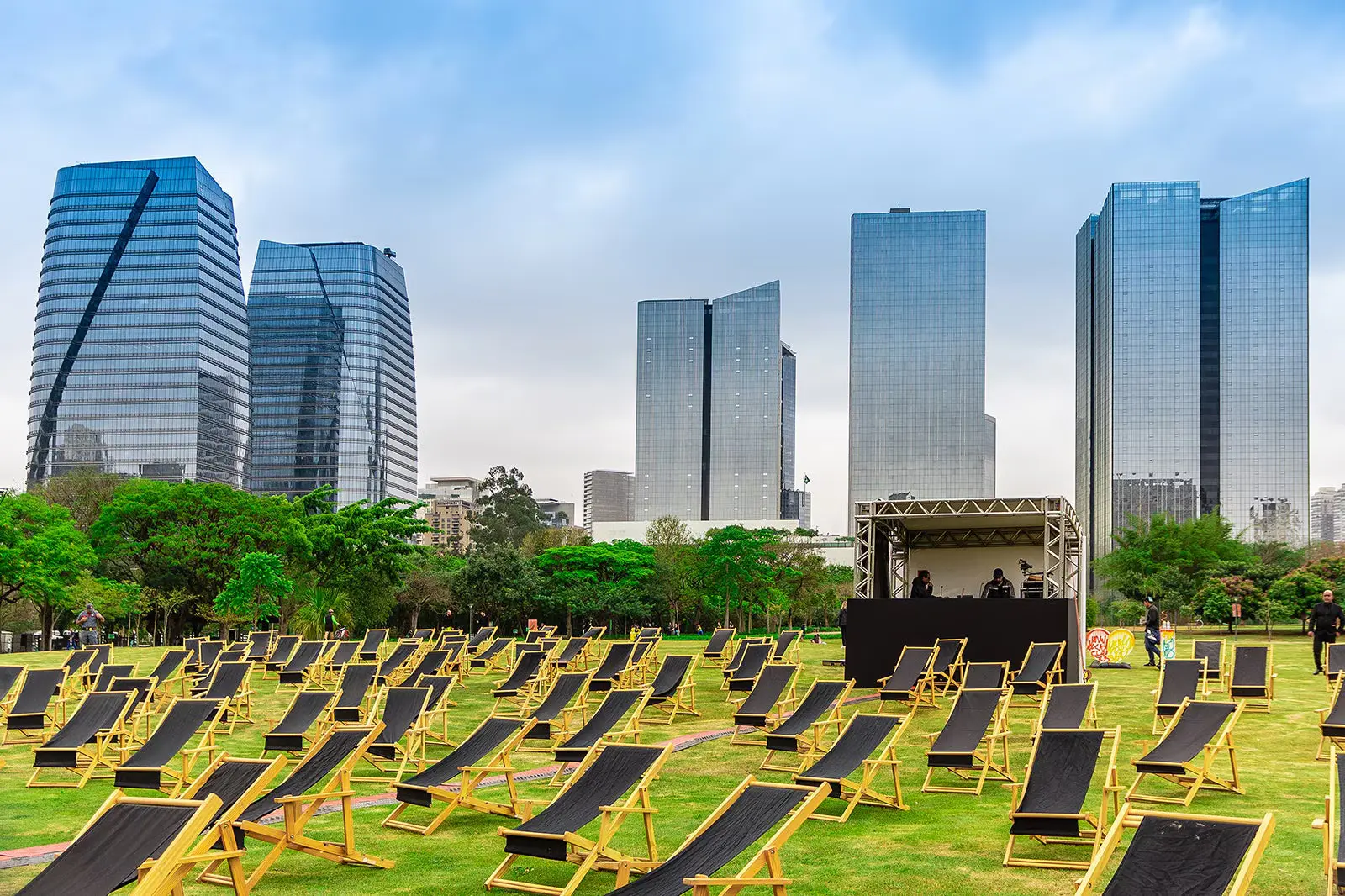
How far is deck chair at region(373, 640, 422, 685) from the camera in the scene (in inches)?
552

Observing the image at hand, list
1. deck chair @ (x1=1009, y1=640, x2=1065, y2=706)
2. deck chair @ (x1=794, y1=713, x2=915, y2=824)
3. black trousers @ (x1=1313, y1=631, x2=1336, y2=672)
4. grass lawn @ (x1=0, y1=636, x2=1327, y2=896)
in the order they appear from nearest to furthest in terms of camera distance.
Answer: grass lawn @ (x1=0, y1=636, x2=1327, y2=896)
deck chair @ (x1=794, y1=713, x2=915, y2=824)
deck chair @ (x1=1009, y1=640, x2=1065, y2=706)
black trousers @ (x1=1313, y1=631, x2=1336, y2=672)

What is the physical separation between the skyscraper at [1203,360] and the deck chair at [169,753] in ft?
313

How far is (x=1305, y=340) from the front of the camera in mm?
98375

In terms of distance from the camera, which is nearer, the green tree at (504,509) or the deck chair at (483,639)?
the deck chair at (483,639)

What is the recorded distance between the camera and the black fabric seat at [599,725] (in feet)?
25.3

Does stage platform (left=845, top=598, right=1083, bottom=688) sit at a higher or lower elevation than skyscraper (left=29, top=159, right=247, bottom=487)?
lower

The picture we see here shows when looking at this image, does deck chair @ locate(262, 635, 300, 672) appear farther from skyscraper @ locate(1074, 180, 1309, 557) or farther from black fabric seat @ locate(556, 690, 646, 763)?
skyscraper @ locate(1074, 180, 1309, 557)

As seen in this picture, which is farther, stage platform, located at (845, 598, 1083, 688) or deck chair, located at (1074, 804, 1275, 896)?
stage platform, located at (845, 598, 1083, 688)

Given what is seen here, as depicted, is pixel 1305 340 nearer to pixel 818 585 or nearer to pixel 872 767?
pixel 818 585

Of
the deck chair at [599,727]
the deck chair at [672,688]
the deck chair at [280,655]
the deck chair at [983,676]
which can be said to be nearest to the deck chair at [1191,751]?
the deck chair at [983,676]

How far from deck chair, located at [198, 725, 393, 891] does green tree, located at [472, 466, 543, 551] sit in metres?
63.0

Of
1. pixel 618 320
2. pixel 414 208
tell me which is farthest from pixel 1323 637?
pixel 618 320

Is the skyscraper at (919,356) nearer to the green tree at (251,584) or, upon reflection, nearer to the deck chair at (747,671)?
the green tree at (251,584)

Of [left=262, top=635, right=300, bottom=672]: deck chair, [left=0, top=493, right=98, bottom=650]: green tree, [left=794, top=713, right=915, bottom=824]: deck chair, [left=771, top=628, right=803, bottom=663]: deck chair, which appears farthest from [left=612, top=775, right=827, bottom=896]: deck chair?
[left=0, top=493, right=98, bottom=650]: green tree
